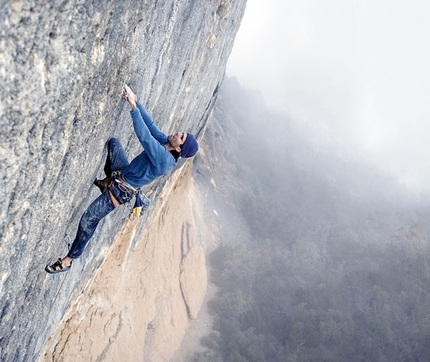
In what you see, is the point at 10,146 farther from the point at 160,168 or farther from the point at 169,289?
the point at 169,289

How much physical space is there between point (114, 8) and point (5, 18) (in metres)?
1.00

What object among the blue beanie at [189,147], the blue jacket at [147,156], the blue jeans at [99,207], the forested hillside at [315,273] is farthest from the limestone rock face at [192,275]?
the blue beanie at [189,147]

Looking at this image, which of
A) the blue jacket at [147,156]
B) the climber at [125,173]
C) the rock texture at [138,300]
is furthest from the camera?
the rock texture at [138,300]

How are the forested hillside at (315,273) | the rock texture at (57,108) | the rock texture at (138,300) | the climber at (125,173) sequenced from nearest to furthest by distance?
the rock texture at (57,108) < the climber at (125,173) < the rock texture at (138,300) < the forested hillside at (315,273)

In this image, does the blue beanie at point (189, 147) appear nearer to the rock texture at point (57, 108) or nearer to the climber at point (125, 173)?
the climber at point (125, 173)

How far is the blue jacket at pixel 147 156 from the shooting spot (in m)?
3.08

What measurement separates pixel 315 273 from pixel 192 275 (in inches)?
407

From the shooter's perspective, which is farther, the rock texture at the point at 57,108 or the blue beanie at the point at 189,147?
the blue beanie at the point at 189,147

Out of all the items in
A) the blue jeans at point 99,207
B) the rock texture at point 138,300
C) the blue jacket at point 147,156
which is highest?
the blue jacket at point 147,156

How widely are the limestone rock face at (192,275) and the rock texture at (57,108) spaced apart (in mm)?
11276

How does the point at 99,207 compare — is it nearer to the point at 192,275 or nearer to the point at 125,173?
the point at 125,173

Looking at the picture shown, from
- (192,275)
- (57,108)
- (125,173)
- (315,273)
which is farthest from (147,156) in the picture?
(315,273)

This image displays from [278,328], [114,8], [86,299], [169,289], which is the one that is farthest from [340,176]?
[114,8]

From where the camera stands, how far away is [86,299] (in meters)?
7.41
